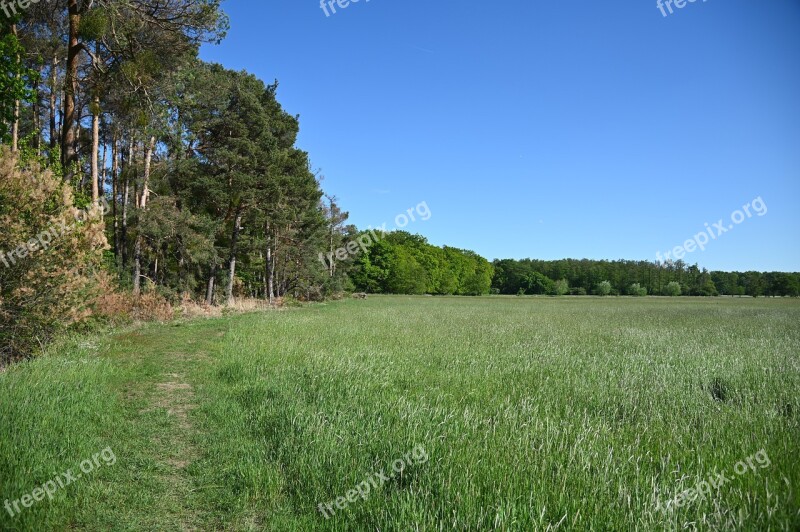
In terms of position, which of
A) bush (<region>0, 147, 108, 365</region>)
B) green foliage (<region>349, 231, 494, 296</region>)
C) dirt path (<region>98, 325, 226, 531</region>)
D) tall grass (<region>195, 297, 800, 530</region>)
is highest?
green foliage (<region>349, 231, 494, 296</region>)

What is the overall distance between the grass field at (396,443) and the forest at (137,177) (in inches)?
93.5

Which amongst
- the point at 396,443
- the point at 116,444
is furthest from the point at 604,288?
the point at 116,444

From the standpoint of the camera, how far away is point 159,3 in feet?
41.5

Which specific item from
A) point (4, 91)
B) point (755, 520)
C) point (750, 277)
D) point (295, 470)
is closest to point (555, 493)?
point (755, 520)

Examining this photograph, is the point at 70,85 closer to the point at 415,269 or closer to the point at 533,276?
the point at 415,269

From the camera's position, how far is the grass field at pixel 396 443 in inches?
130

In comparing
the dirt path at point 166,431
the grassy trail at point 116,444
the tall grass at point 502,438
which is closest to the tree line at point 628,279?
the tall grass at point 502,438

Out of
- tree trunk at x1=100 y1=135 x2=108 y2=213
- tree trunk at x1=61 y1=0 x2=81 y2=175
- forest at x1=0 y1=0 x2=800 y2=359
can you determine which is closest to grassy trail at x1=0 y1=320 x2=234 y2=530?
forest at x1=0 y1=0 x2=800 y2=359

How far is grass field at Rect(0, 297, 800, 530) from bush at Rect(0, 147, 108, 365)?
2.83 ft

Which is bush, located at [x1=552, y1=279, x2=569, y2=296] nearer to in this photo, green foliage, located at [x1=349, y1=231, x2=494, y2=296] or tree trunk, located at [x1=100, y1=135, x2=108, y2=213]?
green foliage, located at [x1=349, y1=231, x2=494, y2=296]

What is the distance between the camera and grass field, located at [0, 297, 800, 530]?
10.9ft

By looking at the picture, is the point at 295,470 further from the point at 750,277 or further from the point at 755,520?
the point at 750,277

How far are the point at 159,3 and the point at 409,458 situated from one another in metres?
15.1

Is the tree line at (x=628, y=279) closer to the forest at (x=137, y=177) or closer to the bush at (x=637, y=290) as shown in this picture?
the bush at (x=637, y=290)
